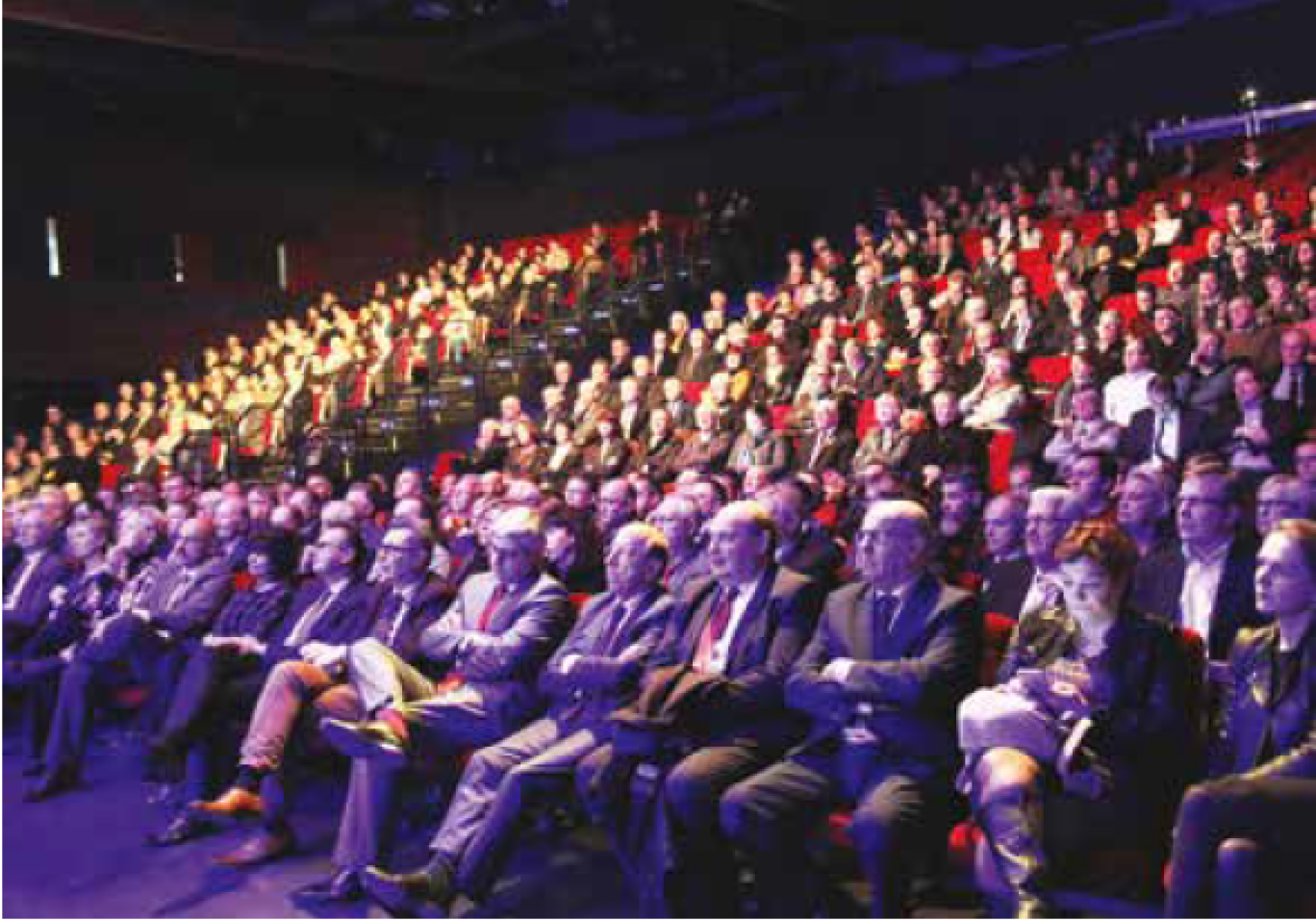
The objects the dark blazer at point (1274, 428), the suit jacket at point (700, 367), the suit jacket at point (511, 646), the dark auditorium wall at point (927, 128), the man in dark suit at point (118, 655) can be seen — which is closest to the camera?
the suit jacket at point (511, 646)

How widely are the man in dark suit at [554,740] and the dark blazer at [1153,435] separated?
9.93 feet

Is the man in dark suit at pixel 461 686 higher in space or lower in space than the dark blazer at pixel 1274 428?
lower

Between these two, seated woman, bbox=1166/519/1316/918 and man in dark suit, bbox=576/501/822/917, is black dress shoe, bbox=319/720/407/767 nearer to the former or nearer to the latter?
man in dark suit, bbox=576/501/822/917

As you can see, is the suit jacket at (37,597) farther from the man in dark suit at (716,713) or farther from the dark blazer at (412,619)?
the man in dark suit at (716,713)

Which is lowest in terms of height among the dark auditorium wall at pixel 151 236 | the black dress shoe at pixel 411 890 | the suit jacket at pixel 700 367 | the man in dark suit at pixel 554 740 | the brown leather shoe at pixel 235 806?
the black dress shoe at pixel 411 890

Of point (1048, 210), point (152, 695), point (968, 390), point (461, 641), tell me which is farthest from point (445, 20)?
point (461, 641)

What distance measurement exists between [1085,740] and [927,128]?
1122cm

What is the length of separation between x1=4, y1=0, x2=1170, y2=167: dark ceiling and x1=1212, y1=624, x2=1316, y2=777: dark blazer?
31.3ft

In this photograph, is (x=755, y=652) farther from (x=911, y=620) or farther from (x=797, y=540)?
(x=797, y=540)

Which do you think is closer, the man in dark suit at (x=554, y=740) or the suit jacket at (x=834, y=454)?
the man in dark suit at (x=554, y=740)

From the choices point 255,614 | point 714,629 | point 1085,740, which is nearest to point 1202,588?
point 1085,740

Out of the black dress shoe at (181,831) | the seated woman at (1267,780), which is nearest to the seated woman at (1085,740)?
the seated woman at (1267,780)

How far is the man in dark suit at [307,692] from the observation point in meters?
3.68

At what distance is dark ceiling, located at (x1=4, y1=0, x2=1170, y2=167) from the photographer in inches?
442
